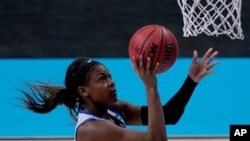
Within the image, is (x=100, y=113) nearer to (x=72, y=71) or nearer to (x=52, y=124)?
(x=72, y=71)

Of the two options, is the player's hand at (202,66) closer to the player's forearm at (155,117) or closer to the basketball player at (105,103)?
the basketball player at (105,103)

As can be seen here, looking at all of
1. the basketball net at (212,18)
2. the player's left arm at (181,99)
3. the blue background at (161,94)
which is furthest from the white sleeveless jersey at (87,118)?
the basketball net at (212,18)

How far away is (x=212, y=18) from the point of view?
19.8 ft

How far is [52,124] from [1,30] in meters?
1.97

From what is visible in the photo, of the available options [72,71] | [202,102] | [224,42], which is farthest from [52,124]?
[72,71]

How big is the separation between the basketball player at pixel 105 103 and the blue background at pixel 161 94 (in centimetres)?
225

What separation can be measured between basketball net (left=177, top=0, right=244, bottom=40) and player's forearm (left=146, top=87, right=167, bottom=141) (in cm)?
422

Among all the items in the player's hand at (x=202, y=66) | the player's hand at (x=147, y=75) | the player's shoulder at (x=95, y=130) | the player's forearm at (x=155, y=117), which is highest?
the player's hand at (x=147, y=75)

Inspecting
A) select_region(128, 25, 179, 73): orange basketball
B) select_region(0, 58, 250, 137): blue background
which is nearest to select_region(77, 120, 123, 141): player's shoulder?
select_region(128, 25, 179, 73): orange basketball

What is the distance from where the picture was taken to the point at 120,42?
20.0ft

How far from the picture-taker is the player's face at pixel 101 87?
1.95 metres

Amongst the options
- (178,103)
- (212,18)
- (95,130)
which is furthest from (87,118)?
(212,18)

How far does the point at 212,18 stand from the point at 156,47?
4071 mm

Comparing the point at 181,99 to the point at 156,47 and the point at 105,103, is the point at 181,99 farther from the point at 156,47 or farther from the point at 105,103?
the point at 105,103
